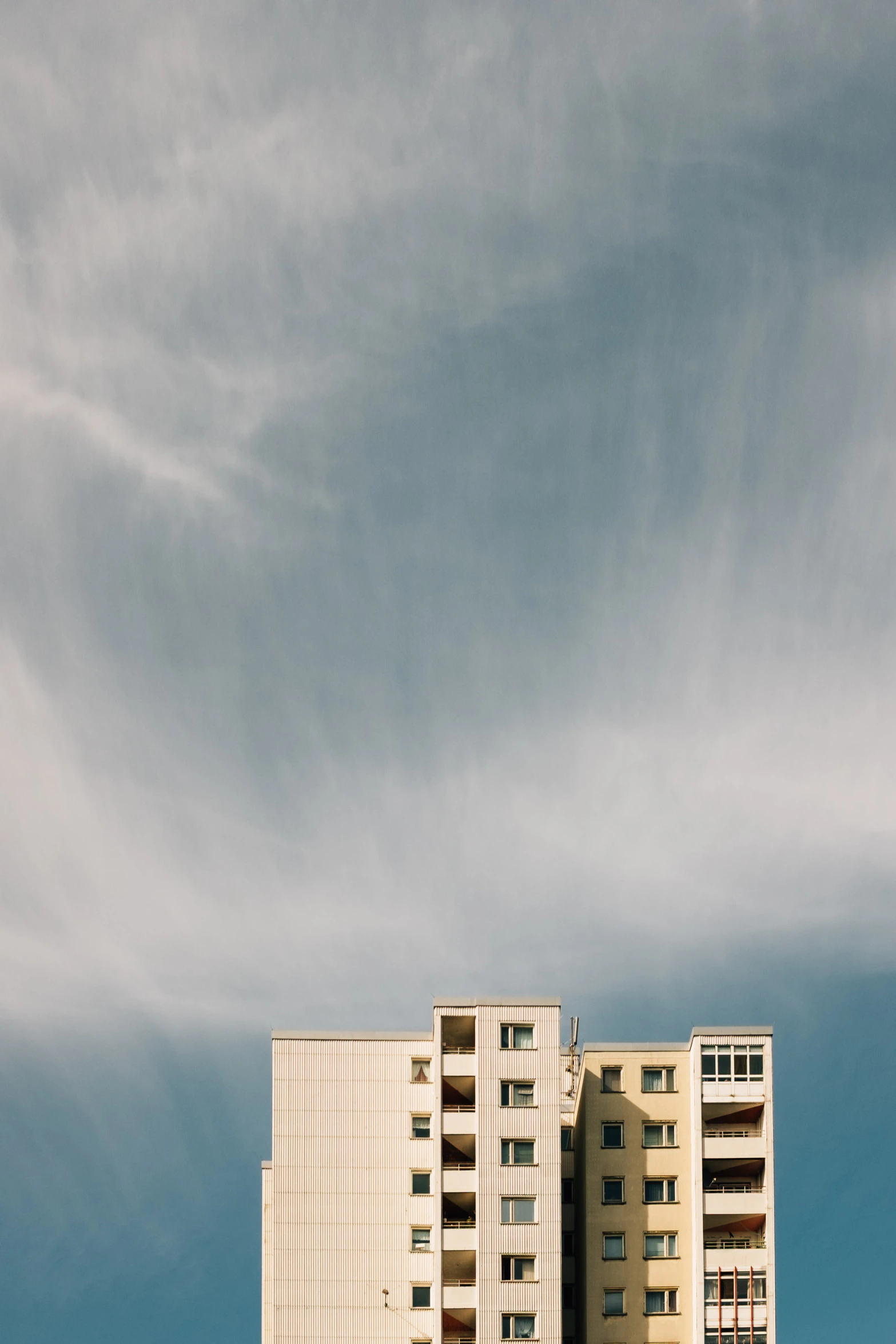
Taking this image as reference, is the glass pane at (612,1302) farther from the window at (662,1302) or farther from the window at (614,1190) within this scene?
the window at (614,1190)

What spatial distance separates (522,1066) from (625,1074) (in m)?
8.36

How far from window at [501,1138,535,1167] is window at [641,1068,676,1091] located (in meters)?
9.39

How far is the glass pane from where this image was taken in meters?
108

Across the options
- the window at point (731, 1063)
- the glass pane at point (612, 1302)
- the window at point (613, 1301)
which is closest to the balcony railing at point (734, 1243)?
the window at point (613, 1301)

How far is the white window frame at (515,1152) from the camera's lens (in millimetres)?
105688

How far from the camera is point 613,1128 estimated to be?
365 feet

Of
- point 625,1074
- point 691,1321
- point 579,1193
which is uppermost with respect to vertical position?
point 625,1074

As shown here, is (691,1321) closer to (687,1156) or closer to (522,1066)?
(687,1156)

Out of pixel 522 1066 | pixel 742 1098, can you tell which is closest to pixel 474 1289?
pixel 522 1066

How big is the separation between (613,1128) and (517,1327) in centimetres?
1345

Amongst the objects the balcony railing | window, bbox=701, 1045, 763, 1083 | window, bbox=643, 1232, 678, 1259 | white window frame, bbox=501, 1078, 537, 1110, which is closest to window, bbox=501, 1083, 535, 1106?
white window frame, bbox=501, 1078, 537, 1110

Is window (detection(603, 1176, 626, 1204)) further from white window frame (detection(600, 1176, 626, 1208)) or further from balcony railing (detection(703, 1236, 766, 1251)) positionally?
balcony railing (detection(703, 1236, 766, 1251))

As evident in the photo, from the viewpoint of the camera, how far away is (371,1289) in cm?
10575

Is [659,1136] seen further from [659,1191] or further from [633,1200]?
[633,1200]
